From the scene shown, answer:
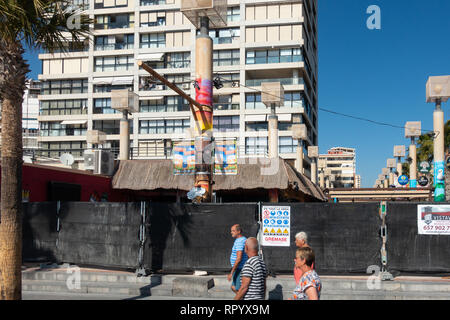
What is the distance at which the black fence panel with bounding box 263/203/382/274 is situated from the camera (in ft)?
38.1

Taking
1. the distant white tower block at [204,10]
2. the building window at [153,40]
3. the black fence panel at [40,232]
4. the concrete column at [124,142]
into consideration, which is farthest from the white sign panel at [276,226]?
the building window at [153,40]

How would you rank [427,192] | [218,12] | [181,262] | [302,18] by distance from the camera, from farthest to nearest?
[302,18] → [427,192] → [218,12] → [181,262]

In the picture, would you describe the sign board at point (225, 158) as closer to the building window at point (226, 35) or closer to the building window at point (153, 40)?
the building window at point (226, 35)

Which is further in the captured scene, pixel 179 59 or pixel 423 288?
pixel 179 59

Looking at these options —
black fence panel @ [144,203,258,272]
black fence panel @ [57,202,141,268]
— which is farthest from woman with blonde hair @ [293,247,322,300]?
black fence panel @ [57,202,141,268]

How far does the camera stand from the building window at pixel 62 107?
205ft

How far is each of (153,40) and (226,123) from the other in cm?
1490

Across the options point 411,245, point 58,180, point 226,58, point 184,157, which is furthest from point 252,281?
point 226,58

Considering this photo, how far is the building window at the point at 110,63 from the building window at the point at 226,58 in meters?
11.7

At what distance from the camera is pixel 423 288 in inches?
427
